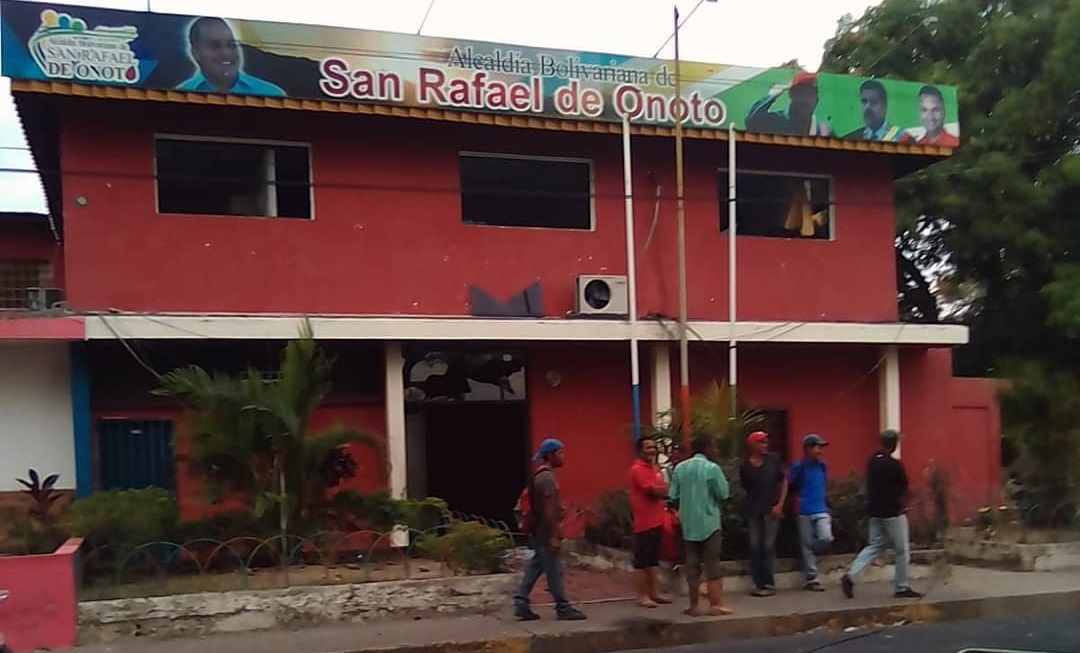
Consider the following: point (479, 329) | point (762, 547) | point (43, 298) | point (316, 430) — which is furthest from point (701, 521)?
point (43, 298)

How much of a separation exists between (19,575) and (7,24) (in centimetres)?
573

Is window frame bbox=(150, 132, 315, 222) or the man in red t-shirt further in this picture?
window frame bbox=(150, 132, 315, 222)

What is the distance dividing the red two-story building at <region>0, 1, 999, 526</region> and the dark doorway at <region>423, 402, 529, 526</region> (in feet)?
0.11

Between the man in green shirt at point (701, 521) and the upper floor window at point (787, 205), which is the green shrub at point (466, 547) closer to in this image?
→ the man in green shirt at point (701, 521)

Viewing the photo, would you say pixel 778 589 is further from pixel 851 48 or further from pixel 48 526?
pixel 851 48

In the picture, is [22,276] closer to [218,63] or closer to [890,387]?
[218,63]

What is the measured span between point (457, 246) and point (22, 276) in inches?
301

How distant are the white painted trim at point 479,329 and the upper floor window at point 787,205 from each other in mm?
1549

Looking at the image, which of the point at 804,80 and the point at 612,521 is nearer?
the point at 612,521

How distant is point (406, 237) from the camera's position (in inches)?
515

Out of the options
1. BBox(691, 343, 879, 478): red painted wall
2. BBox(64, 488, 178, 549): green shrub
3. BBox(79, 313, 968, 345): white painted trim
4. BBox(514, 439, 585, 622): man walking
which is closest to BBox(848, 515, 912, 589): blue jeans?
BBox(514, 439, 585, 622): man walking

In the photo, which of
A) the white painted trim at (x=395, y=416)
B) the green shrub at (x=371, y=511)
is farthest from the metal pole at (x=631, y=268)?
the green shrub at (x=371, y=511)

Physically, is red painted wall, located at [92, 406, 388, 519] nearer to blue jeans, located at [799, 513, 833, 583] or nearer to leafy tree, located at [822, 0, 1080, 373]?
blue jeans, located at [799, 513, 833, 583]

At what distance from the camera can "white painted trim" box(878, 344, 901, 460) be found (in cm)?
1509
